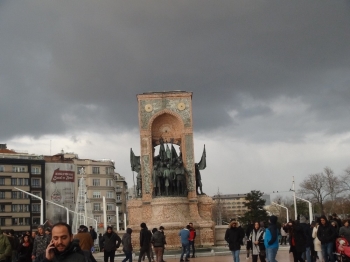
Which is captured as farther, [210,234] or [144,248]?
[210,234]

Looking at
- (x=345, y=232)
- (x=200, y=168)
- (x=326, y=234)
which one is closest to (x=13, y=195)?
(x=200, y=168)

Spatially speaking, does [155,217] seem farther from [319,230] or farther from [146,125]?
[319,230]

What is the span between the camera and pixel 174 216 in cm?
3700

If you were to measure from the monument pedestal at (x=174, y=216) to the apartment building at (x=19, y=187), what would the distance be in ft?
174

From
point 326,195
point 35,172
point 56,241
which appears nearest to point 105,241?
point 56,241

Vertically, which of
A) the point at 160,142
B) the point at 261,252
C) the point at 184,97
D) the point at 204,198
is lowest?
the point at 261,252

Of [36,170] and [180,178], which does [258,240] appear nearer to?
[180,178]

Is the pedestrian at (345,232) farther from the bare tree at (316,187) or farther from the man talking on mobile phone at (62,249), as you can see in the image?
the bare tree at (316,187)

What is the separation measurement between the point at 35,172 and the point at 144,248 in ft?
243

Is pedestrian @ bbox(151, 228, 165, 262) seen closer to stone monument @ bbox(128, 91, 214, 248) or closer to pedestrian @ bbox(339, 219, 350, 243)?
pedestrian @ bbox(339, 219, 350, 243)

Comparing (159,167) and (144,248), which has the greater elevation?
(159,167)

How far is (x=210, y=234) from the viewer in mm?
37656

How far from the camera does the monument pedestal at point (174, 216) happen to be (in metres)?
36.3

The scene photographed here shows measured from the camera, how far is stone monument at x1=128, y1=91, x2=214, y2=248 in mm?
37312
